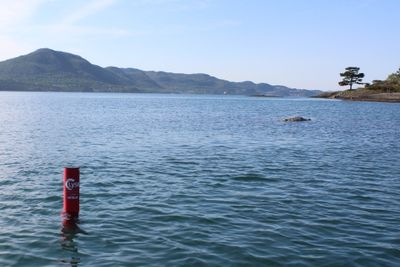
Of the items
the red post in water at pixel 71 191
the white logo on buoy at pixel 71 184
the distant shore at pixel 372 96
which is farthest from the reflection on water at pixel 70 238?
the distant shore at pixel 372 96

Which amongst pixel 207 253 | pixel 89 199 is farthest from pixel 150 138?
pixel 207 253

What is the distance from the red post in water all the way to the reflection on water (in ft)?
0.99

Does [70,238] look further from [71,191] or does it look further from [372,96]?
[372,96]

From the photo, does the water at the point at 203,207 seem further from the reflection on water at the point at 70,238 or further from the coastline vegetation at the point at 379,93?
the coastline vegetation at the point at 379,93

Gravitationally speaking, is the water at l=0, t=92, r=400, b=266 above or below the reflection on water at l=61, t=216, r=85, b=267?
above

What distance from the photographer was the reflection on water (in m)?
13.1

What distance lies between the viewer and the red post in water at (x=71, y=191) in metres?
16.9

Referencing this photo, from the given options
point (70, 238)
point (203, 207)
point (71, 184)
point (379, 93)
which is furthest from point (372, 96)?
point (70, 238)

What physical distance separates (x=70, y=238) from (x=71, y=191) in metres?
2.49

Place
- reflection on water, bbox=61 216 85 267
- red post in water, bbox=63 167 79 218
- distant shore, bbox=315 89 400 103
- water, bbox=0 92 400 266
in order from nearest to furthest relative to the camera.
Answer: reflection on water, bbox=61 216 85 267 < water, bbox=0 92 400 266 < red post in water, bbox=63 167 79 218 < distant shore, bbox=315 89 400 103

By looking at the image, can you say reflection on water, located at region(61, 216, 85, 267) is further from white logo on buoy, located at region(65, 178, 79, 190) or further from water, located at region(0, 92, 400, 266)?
white logo on buoy, located at region(65, 178, 79, 190)

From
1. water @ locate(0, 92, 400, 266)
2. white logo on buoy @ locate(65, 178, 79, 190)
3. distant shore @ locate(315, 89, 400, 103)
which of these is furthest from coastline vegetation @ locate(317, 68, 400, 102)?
white logo on buoy @ locate(65, 178, 79, 190)

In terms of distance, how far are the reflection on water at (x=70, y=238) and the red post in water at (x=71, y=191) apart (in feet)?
0.99

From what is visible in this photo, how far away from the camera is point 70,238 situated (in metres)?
14.9
